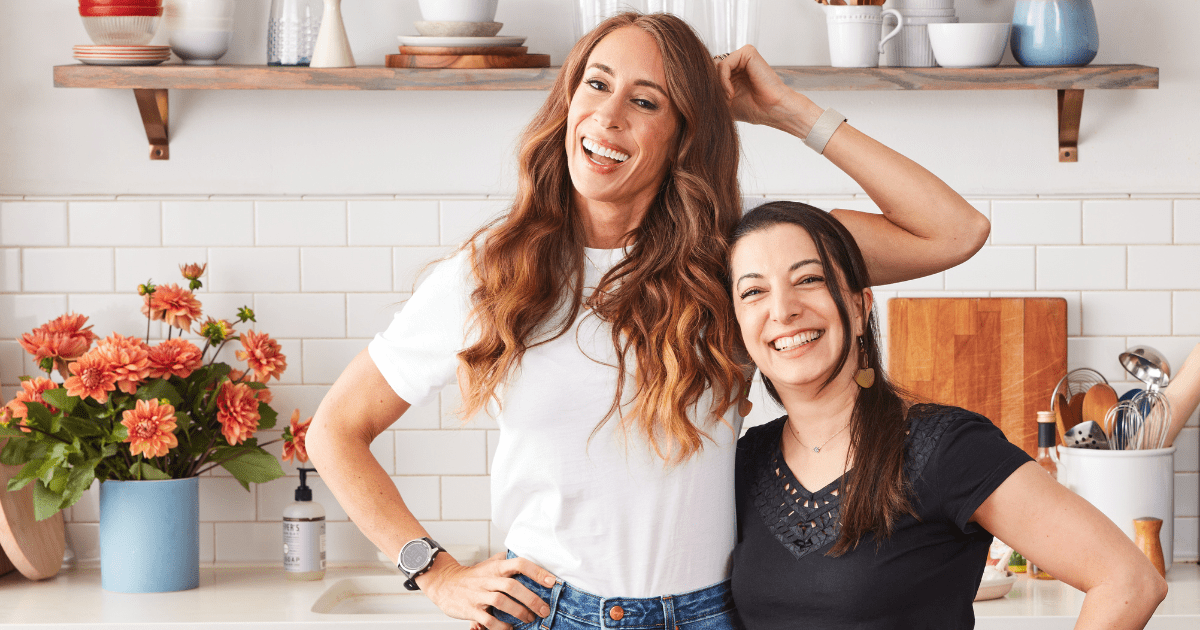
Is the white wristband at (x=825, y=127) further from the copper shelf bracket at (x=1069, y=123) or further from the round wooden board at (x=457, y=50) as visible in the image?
the copper shelf bracket at (x=1069, y=123)

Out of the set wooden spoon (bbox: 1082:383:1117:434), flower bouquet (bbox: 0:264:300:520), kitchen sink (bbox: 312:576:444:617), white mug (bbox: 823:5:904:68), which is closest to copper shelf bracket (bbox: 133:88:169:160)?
flower bouquet (bbox: 0:264:300:520)

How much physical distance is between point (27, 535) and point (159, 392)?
40 cm

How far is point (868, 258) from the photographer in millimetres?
1406

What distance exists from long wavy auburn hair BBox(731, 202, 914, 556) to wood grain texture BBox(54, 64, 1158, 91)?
2.75 ft

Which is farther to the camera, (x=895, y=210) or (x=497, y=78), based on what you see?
(x=497, y=78)

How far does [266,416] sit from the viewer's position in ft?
7.07

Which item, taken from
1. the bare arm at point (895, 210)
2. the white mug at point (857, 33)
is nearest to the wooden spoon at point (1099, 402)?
the white mug at point (857, 33)

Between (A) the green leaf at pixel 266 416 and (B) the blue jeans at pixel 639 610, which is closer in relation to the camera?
(B) the blue jeans at pixel 639 610

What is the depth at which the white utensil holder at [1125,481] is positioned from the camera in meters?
2.03

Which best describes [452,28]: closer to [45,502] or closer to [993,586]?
[45,502]

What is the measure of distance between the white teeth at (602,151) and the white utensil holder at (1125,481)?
1257 millimetres

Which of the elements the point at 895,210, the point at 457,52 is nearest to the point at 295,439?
the point at 457,52

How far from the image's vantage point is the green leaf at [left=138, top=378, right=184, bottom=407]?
201 cm

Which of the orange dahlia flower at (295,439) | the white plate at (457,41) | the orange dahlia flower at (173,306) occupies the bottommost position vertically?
the orange dahlia flower at (295,439)
